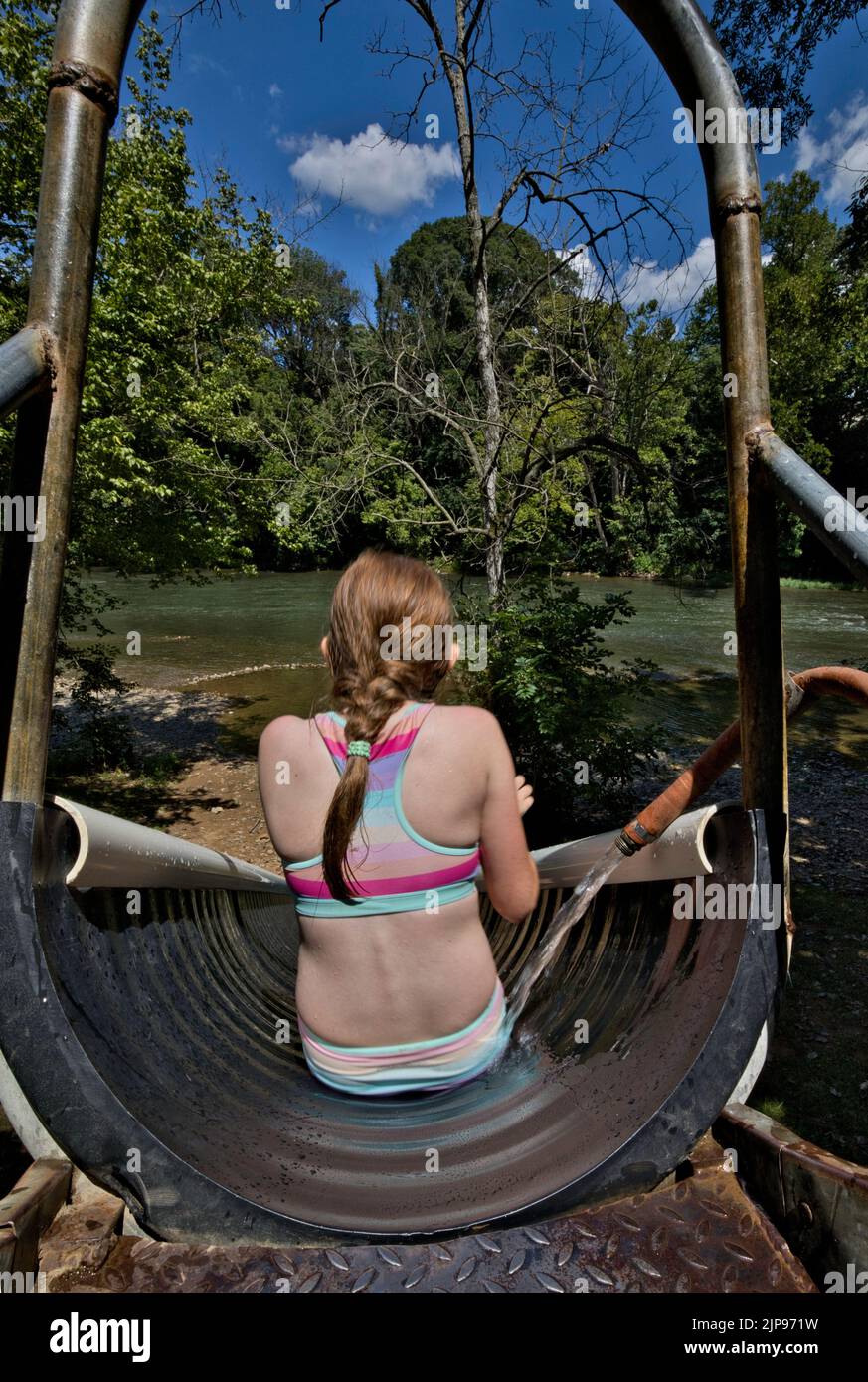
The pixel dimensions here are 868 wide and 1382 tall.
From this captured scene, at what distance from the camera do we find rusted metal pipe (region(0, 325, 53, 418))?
4.06 feet

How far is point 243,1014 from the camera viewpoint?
2.03 m

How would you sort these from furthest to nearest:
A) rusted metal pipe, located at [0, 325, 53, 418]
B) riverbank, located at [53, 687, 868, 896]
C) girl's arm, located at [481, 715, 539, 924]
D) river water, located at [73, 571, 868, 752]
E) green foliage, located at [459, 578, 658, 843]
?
river water, located at [73, 571, 868, 752] → riverbank, located at [53, 687, 868, 896] → green foliage, located at [459, 578, 658, 843] → girl's arm, located at [481, 715, 539, 924] → rusted metal pipe, located at [0, 325, 53, 418]

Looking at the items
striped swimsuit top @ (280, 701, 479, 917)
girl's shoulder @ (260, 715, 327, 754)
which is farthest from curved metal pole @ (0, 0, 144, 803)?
striped swimsuit top @ (280, 701, 479, 917)

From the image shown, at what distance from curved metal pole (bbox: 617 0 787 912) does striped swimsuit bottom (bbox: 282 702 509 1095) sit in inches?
27.5

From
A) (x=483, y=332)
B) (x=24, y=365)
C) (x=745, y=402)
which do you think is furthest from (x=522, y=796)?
(x=483, y=332)

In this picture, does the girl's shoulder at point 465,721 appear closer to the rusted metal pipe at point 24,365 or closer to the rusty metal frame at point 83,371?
the rusty metal frame at point 83,371

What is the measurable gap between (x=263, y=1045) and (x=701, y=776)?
1312 mm

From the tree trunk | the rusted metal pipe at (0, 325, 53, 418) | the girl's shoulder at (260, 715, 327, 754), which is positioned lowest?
the girl's shoulder at (260, 715, 327, 754)

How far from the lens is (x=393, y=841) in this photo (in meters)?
1.34

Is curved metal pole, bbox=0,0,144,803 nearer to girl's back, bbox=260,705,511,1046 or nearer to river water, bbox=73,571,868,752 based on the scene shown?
girl's back, bbox=260,705,511,1046

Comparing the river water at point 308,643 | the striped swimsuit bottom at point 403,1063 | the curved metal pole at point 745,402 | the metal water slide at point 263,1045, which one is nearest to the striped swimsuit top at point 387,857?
the striped swimsuit bottom at point 403,1063
